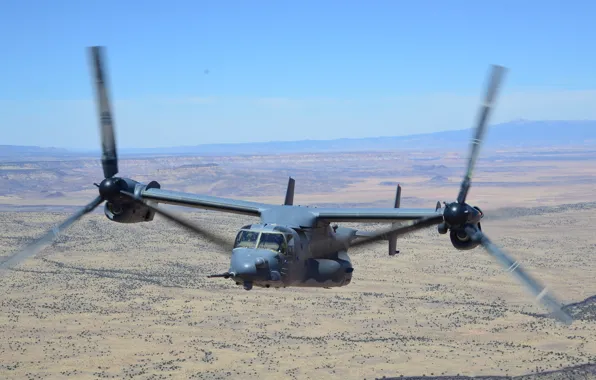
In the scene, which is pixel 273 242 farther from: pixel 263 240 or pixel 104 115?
pixel 104 115

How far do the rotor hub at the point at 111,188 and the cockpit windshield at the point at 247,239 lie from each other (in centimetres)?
553

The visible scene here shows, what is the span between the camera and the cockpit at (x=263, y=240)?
26922 millimetres

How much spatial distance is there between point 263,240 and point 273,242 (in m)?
0.36

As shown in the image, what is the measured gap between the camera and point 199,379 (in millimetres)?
51375

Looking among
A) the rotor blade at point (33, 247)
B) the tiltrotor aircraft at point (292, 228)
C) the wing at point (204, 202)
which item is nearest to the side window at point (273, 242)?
the tiltrotor aircraft at point (292, 228)

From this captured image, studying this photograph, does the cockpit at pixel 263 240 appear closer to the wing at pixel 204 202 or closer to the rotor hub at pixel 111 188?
the wing at pixel 204 202

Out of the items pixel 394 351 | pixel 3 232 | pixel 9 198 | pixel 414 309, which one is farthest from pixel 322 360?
pixel 9 198

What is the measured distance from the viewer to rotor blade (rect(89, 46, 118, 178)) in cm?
2803

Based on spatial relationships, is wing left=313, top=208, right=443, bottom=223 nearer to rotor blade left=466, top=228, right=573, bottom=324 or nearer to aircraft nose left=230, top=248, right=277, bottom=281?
rotor blade left=466, top=228, right=573, bottom=324

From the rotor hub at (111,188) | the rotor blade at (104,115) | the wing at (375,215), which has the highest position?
the rotor blade at (104,115)

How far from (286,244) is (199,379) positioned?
27053mm

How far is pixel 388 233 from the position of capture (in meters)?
28.1

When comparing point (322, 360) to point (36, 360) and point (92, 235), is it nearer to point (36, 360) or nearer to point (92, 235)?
point (36, 360)

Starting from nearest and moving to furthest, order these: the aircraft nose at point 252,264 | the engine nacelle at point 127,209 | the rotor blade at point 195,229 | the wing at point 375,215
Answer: the aircraft nose at point 252,264 → the wing at point 375,215 → the rotor blade at point 195,229 → the engine nacelle at point 127,209
